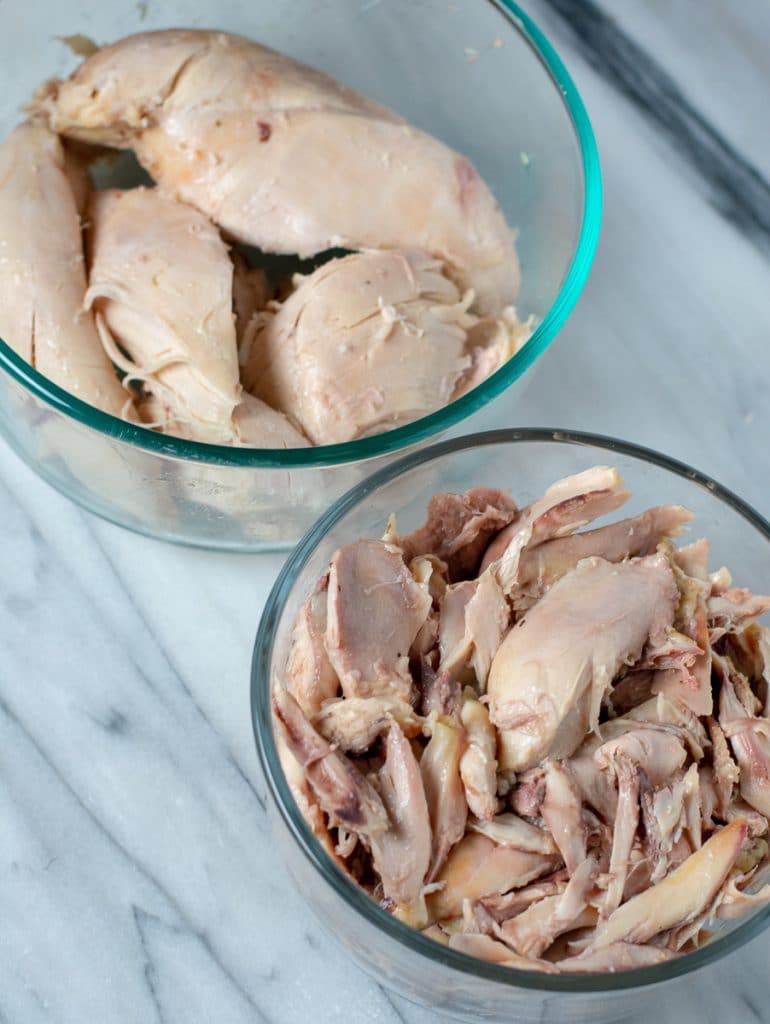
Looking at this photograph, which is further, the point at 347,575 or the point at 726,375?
the point at 726,375

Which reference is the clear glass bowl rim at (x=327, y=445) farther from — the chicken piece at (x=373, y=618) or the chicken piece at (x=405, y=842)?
the chicken piece at (x=405, y=842)

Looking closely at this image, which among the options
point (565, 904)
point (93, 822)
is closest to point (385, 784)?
point (565, 904)

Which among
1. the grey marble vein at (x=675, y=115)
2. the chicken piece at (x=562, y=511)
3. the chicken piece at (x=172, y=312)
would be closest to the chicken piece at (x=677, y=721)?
the chicken piece at (x=562, y=511)

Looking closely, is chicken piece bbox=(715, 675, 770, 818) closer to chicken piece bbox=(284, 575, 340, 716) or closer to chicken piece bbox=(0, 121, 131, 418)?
chicken piece bbox=(284, 575, 340, 716)

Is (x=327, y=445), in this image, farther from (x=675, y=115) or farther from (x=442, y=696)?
(x=675, y=115)

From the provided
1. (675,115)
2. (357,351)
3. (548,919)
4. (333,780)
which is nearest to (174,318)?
(357,351)

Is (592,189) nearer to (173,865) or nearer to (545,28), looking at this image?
(545,28)
